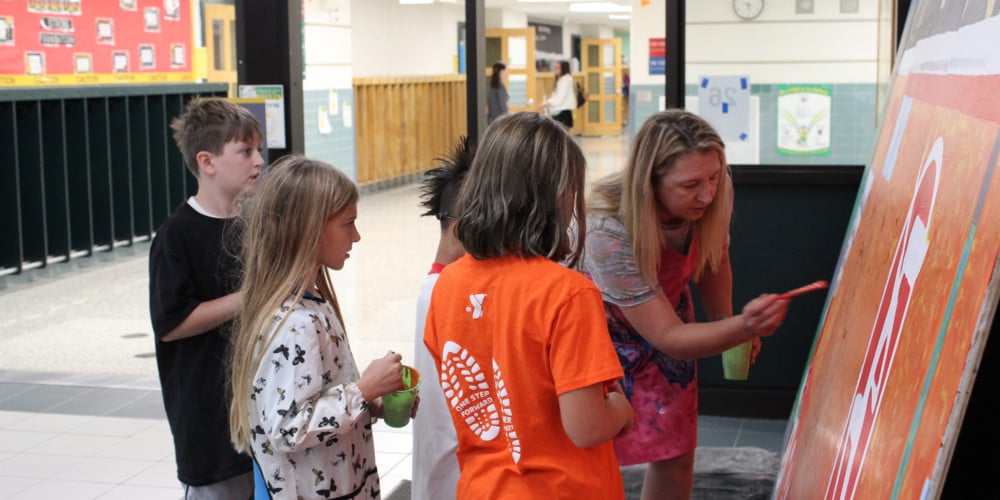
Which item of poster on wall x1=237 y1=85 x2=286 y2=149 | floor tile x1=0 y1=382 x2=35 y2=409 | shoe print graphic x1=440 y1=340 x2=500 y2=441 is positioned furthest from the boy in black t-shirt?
floor tile x1=0 y1=382 x2=35 y2=409

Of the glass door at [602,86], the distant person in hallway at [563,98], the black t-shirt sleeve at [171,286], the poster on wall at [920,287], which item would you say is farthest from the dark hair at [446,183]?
the glass door at [602,86]

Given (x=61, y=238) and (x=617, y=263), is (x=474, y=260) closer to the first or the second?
(x=617, y=263)

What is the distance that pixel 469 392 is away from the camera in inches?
70.2

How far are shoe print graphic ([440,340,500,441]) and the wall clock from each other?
11.0 ft

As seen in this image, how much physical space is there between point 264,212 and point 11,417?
3.54 metres

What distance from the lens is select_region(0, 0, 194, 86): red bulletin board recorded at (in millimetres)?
9750

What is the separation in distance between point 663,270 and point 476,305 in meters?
0.77

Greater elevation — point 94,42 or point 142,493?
point 94,42

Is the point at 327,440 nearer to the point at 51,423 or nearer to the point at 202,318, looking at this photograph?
the point at 202,318

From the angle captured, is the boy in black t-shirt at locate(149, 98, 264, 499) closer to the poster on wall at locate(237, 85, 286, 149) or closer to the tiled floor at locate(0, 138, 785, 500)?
the tiled floor at locate(0, 138, 785, 500)

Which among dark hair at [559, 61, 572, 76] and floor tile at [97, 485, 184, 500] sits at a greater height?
dark hair at [559, 61, 572, 76]

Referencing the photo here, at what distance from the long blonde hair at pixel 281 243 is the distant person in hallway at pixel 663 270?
585mm

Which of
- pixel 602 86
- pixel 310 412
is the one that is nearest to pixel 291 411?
pixel 310 412

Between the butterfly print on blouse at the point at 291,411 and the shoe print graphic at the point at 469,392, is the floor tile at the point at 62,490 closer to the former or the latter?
the butterfly print on blouse at the point at 291,411
